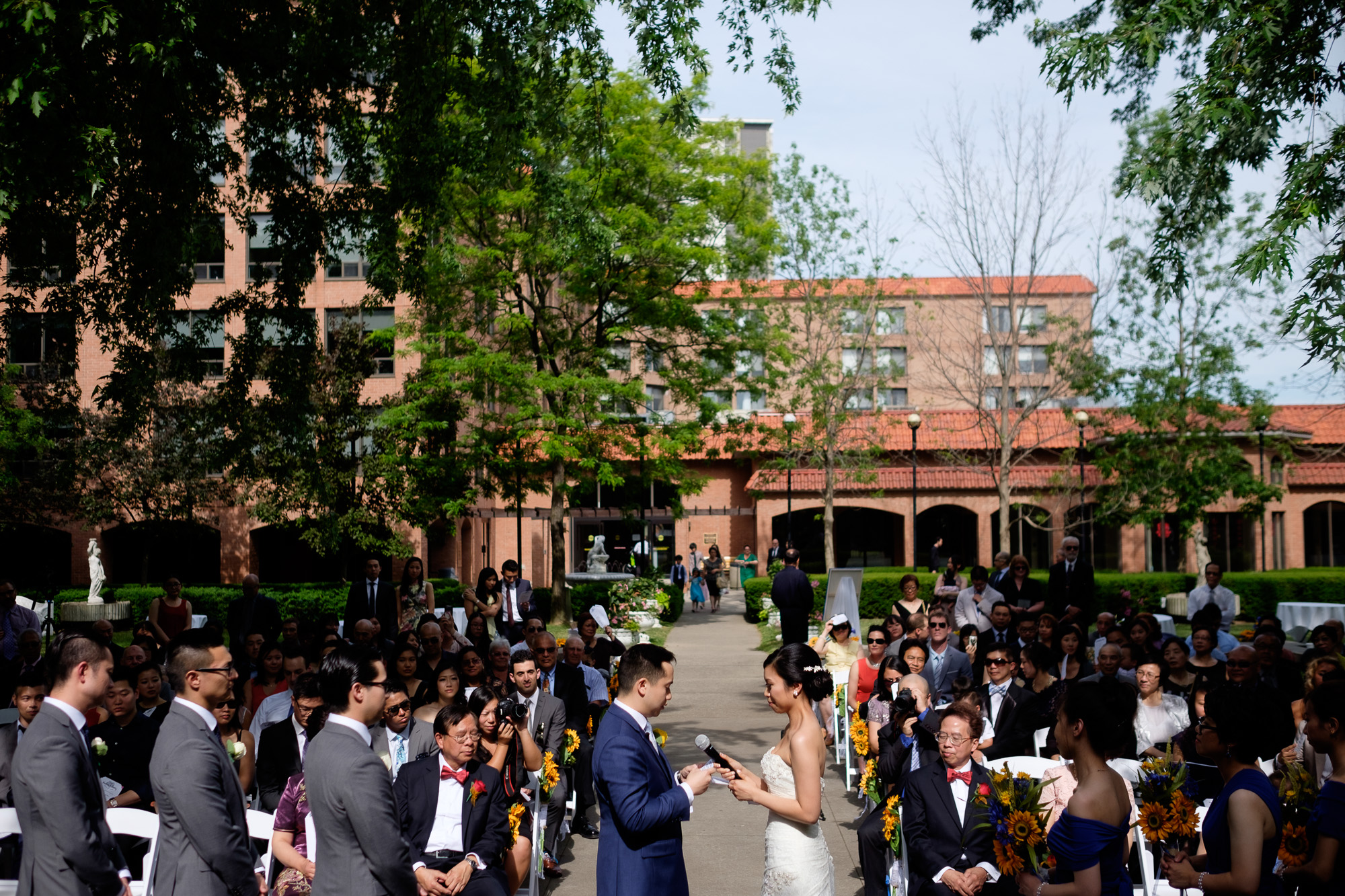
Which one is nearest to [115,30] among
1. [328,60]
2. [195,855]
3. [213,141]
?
[328,60]

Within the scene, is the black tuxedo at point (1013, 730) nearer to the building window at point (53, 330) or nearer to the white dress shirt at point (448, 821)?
the white dress shirt at point (448, 821)

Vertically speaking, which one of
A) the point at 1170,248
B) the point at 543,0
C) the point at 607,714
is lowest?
the point at 607,714

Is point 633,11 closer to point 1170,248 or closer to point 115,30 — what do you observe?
point 115,30

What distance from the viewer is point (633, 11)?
1057 cm

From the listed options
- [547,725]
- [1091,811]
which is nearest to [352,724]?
[1091,811]

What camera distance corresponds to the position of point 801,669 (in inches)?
199

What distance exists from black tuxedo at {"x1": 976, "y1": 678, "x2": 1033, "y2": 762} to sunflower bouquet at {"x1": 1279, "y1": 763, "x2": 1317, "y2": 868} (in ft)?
10.7

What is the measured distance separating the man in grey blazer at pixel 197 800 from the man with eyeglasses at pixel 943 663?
22.6 ft

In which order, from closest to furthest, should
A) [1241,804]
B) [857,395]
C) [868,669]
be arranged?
1. [1241,804]
2. [868,669]
3. [857,395]

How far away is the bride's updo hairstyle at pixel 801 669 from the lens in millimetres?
5035

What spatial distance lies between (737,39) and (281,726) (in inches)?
309

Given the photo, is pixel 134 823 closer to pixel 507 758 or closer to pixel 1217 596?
pixel 507 758

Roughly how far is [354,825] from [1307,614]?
21851 mm

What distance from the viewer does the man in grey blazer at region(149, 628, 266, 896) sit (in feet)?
13.7
